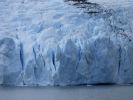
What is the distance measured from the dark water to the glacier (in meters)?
0.11

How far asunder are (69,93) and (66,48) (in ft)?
2.11

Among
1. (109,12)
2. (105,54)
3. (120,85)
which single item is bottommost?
(120,85)

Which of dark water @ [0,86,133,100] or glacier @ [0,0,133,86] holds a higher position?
glacier @ [0,0,133,86]

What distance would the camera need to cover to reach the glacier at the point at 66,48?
588cm

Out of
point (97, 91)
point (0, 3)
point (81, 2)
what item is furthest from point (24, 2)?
point (97, 91)

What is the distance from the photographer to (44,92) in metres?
5.65

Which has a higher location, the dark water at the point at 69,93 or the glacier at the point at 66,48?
the glacier at the point at 66,48

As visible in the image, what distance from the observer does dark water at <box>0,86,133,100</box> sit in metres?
5.34

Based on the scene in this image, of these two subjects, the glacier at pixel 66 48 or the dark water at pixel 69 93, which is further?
the glacier at pixel 66 48

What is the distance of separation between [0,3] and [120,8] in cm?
173

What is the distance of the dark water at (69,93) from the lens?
534 cm

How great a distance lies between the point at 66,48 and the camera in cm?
592

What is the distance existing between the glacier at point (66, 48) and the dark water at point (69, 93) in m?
0.11

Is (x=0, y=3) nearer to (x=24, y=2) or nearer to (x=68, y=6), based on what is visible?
(x=24, y=2)
